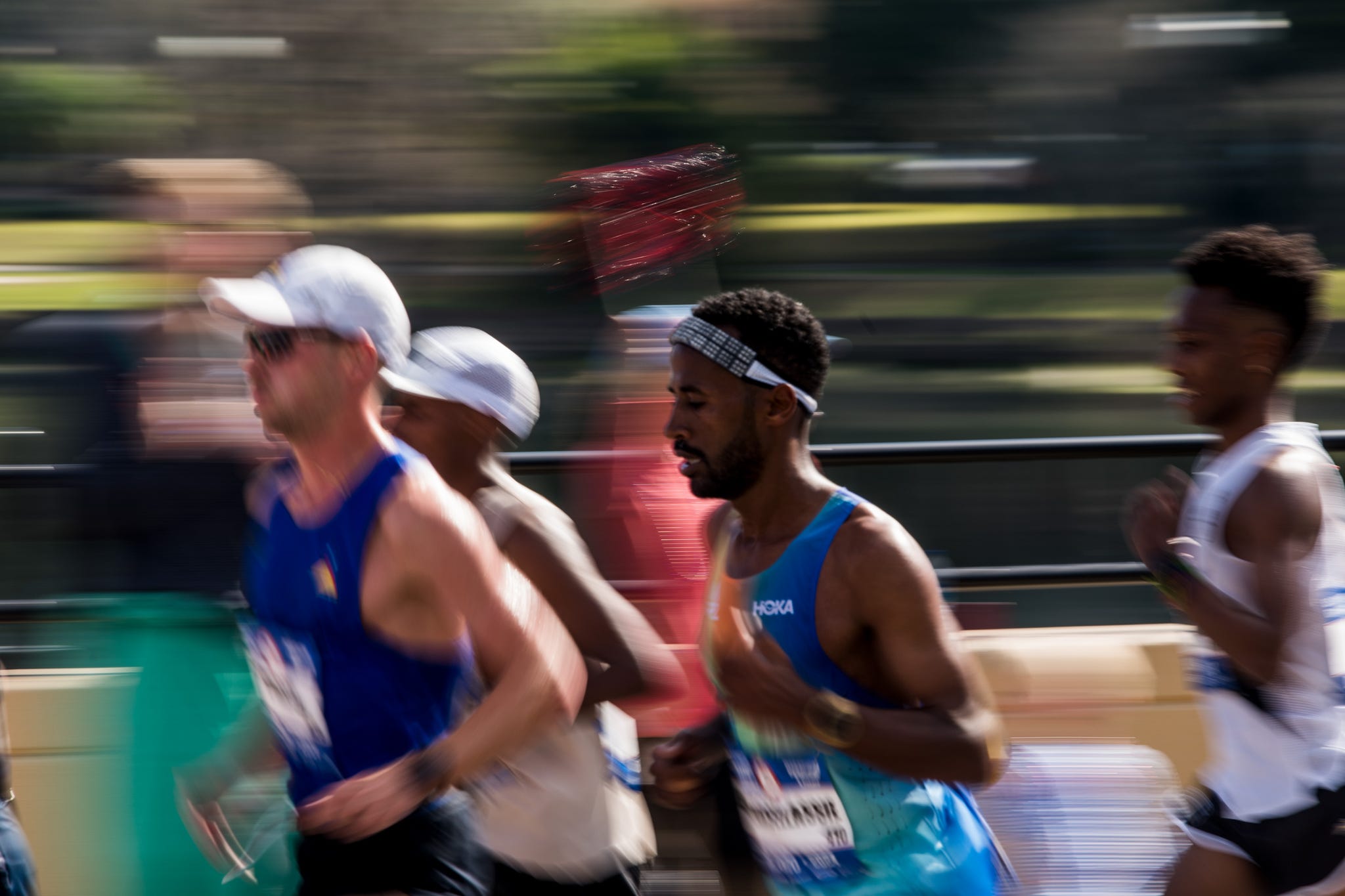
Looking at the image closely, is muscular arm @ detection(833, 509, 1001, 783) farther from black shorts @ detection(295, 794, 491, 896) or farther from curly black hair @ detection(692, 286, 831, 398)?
black shorts @ detection(295, 794, 491, 896)

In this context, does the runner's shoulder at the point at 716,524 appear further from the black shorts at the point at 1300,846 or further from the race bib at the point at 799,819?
the black shorts at the point at 1300,846

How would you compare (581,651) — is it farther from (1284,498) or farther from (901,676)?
(1284,498)

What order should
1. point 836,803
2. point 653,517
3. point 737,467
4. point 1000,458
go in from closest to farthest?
point 836,803, point 737,467, point 653,517, point 1000,458

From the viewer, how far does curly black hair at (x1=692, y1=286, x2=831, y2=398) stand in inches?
109

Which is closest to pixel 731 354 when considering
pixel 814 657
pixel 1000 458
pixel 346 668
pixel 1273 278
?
pixel 814 657

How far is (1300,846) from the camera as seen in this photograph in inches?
112

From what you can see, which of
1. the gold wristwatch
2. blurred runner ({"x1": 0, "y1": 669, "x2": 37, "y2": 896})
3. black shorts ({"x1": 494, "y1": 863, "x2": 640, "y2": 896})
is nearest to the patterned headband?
→ the gold wristwatch

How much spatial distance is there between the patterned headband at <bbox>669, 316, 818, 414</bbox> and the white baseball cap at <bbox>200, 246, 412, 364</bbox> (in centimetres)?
55

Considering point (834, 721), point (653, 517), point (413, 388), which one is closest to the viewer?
point (834, 721)

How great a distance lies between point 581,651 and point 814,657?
1.86ft

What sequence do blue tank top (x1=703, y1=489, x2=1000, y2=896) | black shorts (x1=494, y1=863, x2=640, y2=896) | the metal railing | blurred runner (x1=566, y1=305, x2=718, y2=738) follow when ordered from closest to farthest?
blue tank top (x1=703, y1=489, x2=1000, y2=896) < black shorts (x1=494, y1=863, x2=640, y2=896) < blurred runner (x1=566, y1=305, x2=718, y2=738) < the metal railing

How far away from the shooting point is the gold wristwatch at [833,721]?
238 centimetres

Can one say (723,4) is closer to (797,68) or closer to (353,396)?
(797,68)

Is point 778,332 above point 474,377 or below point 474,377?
above
